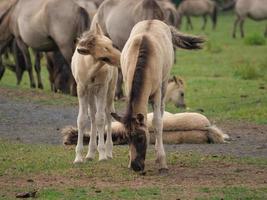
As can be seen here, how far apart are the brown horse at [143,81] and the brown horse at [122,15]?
6682 millimetres

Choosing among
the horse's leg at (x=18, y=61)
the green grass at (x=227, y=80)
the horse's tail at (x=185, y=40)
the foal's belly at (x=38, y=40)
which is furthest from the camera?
the horse's leg at (x=18, y=61)

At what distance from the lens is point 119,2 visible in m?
18.3

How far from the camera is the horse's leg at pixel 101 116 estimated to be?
10711mm

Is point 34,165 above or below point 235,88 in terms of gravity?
above

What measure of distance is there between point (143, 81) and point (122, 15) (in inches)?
329

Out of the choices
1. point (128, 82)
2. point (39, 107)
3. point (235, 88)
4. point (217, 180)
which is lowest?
point (235, 88)

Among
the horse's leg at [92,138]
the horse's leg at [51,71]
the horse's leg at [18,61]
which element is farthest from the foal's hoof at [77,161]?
the horse's leg at [18,61]

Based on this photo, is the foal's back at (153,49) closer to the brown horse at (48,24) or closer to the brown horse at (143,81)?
the brown horse at (143,81)

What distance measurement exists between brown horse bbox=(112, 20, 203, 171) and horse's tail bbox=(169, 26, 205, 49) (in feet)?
2.36

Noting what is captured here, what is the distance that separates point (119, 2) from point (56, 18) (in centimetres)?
118

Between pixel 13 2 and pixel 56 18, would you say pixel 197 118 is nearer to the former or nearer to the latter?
pixel 56 18

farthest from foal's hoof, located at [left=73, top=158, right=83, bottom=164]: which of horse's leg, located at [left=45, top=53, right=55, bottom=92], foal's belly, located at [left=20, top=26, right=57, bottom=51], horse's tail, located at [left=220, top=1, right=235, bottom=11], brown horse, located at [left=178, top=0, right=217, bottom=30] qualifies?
horse's tail, located at [left=220, top=1, right=235, bottom=11]

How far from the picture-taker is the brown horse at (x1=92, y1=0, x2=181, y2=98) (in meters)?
17.3

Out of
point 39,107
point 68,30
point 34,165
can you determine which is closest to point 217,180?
point 34,165
